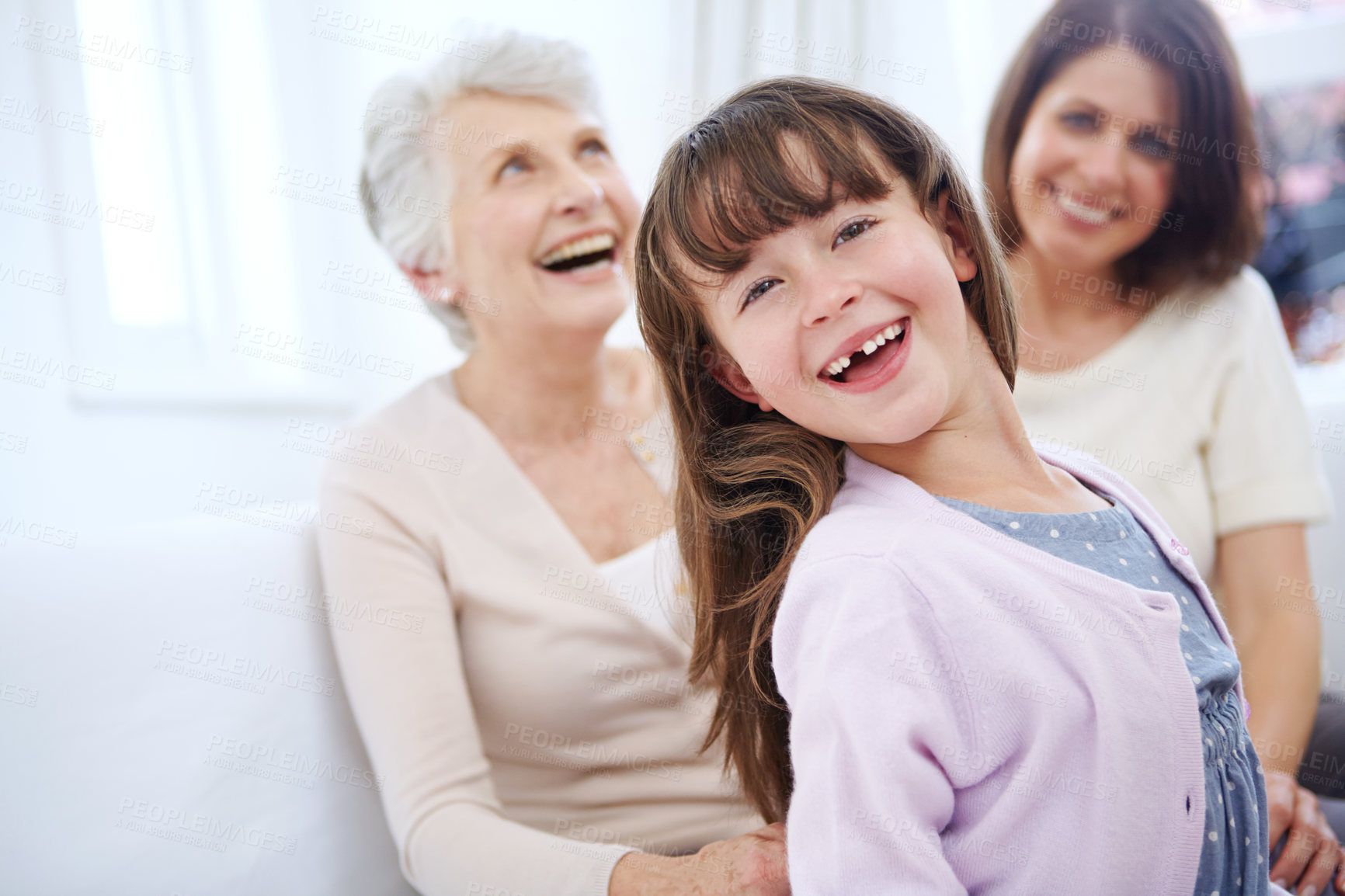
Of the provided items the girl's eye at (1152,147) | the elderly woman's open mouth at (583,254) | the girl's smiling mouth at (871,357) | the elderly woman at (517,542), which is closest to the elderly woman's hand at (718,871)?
the elderly woman at (517,542)

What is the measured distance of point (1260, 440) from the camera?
4.93 feet

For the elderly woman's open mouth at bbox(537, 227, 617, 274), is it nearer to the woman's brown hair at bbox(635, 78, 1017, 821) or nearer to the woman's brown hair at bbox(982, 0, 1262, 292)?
the woman's brown hair at bbox(635, 78, 1017, 821)

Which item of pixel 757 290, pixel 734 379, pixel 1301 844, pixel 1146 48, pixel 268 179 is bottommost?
pixel 1301 844

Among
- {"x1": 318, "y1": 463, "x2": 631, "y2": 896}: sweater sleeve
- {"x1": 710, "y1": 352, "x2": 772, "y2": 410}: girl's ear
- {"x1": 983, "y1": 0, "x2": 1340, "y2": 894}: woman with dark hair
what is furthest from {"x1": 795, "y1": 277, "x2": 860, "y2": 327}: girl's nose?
{"x1": 983, "y1": 0, "x2": 1340, "y2": 894}: woman with dark hair

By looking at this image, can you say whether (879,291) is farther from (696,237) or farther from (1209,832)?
(1209,832)

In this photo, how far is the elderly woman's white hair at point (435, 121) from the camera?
4.71 feet

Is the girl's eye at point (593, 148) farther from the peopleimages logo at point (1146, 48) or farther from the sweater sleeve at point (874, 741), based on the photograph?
the sweater sleeve at point (874, 741)

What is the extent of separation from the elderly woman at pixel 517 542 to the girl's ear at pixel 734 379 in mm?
425

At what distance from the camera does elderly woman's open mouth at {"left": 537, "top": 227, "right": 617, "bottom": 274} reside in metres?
1.41

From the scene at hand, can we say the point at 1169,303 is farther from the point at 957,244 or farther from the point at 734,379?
the point at 734,379

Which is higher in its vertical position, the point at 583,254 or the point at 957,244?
the point at 957,244

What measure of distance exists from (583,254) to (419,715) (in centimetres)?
67

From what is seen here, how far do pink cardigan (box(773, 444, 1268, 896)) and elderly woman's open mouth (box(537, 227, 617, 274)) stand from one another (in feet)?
2.46

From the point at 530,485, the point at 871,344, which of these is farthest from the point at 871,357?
the point at 530,485
